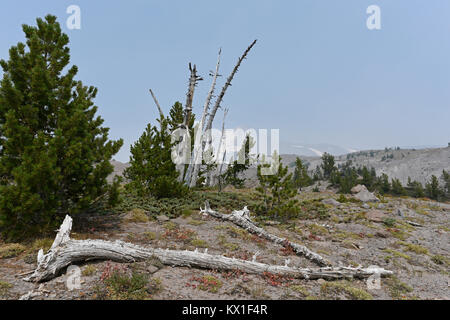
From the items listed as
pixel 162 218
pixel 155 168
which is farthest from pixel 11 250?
pixel 155 168

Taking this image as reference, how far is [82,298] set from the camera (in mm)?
4348

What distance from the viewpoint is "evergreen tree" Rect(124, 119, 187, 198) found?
543 inches

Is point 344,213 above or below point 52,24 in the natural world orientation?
below

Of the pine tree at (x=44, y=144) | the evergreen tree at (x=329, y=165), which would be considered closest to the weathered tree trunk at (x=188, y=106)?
the pine tree at (x=44, y=144)

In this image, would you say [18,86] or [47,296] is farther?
[18,86]

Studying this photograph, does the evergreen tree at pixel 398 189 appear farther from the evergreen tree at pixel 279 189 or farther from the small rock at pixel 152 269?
the small rock at pixel 152 269

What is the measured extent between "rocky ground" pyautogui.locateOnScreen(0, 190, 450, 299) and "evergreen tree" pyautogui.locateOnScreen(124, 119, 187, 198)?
8.88 ft

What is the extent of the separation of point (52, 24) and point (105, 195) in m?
6.58

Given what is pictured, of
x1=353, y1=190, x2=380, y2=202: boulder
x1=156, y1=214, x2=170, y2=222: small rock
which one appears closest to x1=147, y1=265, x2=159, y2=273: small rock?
x1=156, y1=214, x2=170, y2=222: small rock

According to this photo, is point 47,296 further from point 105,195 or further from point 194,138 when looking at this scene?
point 194,138

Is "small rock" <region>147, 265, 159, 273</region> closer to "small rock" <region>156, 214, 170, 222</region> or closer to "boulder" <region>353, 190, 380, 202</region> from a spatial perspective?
"small rock" <region>156, 214, 170, 222</region>

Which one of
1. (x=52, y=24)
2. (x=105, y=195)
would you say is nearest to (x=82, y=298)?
(x=105, y=195)

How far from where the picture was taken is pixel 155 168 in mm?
14031

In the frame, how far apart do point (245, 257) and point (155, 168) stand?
29.2ft
